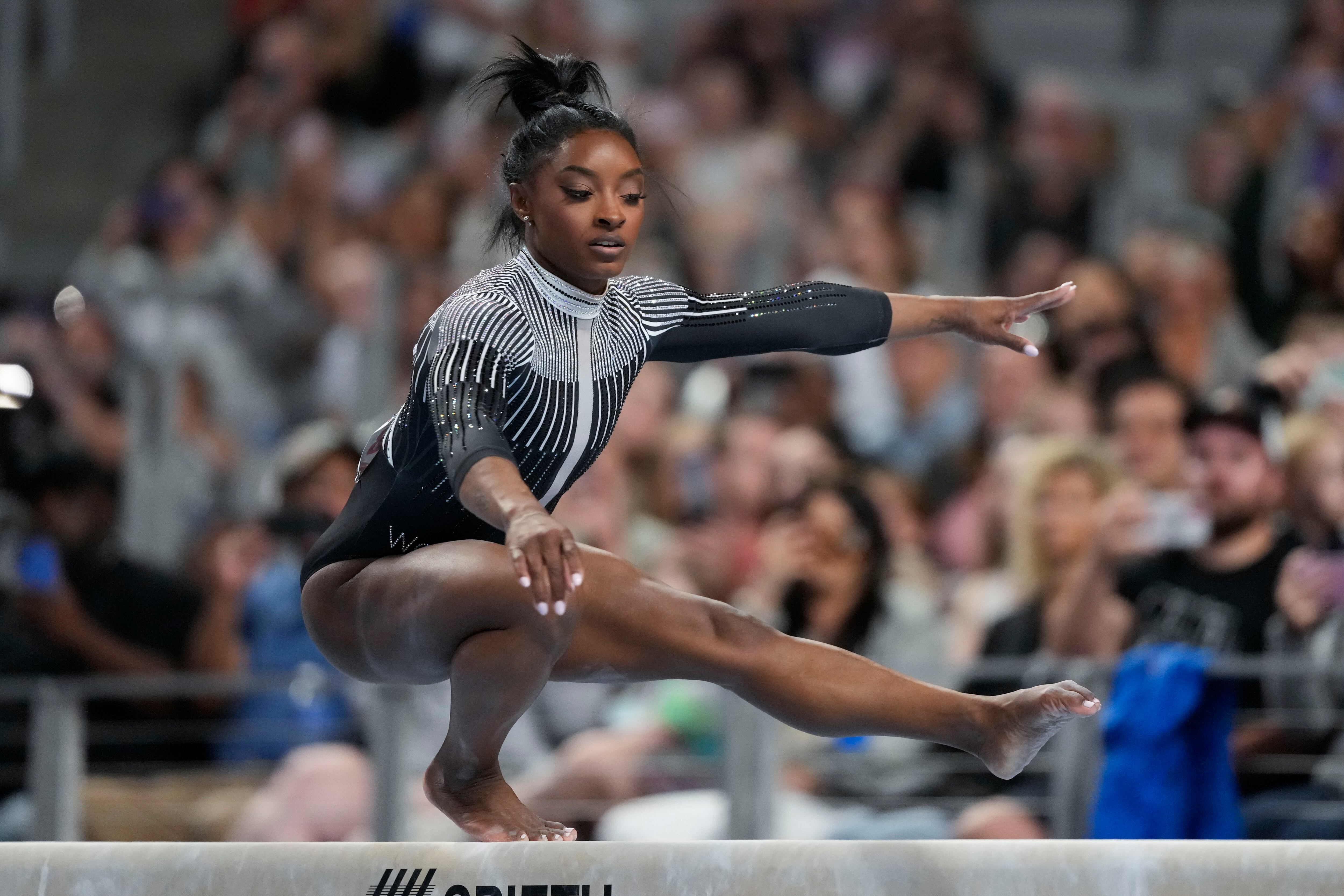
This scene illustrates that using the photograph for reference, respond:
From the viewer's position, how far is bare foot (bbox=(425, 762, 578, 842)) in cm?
261

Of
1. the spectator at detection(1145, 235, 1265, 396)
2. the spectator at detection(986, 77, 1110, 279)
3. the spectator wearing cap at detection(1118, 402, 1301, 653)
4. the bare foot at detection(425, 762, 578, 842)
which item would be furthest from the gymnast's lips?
the spectator at detection(986, 77, 1110, 279)

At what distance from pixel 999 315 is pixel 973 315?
44 millimetres

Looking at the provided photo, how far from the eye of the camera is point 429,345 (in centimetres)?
258

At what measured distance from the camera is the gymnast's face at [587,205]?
260 cm

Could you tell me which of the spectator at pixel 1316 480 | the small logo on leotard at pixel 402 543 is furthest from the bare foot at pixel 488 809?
the spectator at pixel 1316 480

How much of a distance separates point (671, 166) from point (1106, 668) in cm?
351

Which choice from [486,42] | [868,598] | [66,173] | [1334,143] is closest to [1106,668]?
[868,598]

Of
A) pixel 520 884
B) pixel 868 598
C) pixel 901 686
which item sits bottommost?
pixel 520 884

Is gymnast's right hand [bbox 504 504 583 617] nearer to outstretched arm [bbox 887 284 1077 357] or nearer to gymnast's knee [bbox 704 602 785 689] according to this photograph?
gymnast's knee [bbox 704 602 785 689]

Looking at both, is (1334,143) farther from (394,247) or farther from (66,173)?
(66,173)

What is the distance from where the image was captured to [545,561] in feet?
7.06

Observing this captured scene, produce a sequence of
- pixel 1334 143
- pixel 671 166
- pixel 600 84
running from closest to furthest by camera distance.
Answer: pixel 600 84, pixel 1334 143, pixel 671 166

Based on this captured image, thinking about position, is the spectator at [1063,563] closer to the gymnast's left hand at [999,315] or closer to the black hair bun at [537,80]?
the gymnast's left hand at [999,315]

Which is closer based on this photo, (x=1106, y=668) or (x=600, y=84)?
(x=600, y=84)
